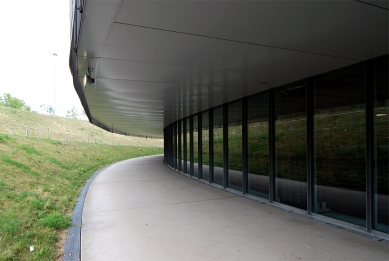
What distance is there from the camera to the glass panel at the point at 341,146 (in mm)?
4562

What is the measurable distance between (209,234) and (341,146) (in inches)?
114

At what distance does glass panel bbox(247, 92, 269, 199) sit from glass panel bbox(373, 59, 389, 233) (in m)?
2.60

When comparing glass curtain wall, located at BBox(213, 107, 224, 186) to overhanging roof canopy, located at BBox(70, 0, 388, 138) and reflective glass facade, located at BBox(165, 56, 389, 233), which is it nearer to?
reflective glass facade, located at BBox(165, 56, 389, 233)

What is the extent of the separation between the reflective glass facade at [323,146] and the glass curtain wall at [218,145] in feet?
2.75

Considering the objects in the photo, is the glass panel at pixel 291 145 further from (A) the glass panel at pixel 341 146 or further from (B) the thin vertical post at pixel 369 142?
(B) the thin vertical post at pixel 369 142

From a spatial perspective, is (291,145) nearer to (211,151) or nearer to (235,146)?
(235,146)

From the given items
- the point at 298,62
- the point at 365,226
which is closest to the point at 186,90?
the point at 298,62

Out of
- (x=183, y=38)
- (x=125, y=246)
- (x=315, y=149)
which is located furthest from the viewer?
(x=315, y=149)

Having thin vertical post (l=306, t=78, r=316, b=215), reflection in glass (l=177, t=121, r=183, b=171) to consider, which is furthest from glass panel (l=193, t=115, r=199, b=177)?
thin vertical post (l=306, t=78, r=316, b=215)

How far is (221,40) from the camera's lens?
351 centimetres

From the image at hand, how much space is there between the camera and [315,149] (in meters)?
5.30

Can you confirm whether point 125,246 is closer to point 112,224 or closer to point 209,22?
point 112,224

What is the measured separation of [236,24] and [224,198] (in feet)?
16.7

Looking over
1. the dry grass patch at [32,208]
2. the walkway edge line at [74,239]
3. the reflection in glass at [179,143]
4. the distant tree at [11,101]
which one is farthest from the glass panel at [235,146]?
the distant tree at [11,101]
